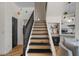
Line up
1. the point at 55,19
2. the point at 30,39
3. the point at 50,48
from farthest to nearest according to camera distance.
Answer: the point at 30,39, the point at 50,48, the point at 55,19

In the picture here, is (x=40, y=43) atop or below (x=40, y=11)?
below

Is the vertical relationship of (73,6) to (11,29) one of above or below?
above

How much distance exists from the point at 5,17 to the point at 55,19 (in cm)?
274

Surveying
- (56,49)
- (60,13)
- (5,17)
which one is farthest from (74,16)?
(5,17)

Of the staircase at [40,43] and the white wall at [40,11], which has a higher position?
the white wall at [40,11]

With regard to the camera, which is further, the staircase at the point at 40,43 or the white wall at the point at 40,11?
the white wall at the point at 40,11

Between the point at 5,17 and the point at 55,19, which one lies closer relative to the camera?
the point at 55,19

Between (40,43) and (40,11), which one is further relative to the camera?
(40,11)

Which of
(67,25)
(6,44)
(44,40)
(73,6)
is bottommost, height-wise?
(6,44)

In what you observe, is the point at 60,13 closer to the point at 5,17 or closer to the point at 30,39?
the point at 30,39

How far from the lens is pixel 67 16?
2.77 meters

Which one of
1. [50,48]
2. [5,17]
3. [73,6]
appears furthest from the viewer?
[5,17]

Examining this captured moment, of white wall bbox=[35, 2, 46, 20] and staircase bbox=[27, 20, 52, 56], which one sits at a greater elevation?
white wall bbox=[35, 2, 46, 20]

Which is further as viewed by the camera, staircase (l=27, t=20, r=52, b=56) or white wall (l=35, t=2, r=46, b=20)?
white wall (l=35, t=2, r=46, b=20)
